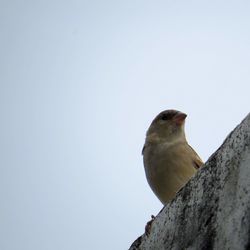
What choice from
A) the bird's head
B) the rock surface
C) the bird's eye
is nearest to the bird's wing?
the bird's head

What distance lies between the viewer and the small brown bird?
5.65 m

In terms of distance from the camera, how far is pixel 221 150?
8.52ft

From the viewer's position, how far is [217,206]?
7.85ft

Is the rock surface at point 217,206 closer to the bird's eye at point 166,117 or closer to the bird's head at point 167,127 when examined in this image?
the bird's head at point 167,127

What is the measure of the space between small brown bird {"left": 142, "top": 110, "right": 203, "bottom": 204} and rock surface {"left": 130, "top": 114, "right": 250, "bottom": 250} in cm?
261

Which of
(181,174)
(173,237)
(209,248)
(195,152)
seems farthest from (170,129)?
(209,248)

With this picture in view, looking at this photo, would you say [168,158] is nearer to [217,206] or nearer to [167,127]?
[167,127]

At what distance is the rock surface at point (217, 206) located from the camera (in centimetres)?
215

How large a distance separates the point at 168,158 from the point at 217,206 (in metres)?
3.46

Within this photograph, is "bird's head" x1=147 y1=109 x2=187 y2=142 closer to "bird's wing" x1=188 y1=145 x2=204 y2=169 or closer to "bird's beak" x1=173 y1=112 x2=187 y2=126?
"bird's beak" x1=173 y1=112 x2=187 y2=126

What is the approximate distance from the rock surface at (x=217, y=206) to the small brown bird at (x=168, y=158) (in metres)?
2.61

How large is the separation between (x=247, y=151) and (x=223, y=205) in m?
0.25

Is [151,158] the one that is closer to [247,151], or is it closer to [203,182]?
[203,182]

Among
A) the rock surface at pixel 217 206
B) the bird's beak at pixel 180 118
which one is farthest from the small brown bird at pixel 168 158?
the rock surface at pixel 217 206
